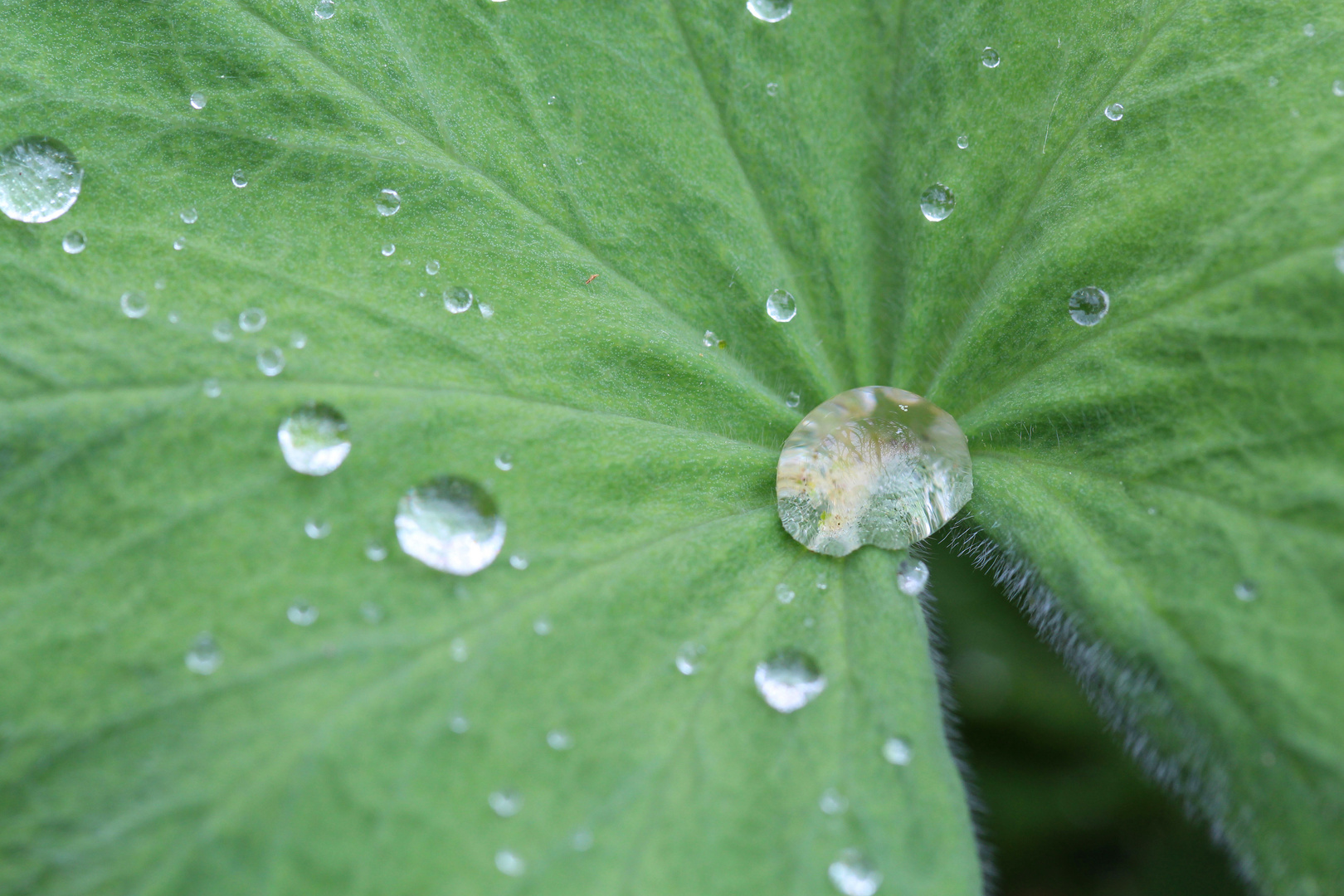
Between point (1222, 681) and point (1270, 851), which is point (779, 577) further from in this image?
point (1270, 851)

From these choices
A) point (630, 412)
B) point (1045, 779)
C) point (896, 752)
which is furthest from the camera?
point (1045, 779)

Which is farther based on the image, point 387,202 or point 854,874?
point 387,202

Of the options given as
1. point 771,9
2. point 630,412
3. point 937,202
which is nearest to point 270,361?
point 630,412

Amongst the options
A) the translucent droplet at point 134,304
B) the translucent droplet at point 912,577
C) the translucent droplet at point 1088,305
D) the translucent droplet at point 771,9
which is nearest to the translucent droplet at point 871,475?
the translucent droplet at point 912,577

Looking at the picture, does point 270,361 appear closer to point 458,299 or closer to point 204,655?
point 458,299

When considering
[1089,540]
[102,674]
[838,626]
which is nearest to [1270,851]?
[1089,540]

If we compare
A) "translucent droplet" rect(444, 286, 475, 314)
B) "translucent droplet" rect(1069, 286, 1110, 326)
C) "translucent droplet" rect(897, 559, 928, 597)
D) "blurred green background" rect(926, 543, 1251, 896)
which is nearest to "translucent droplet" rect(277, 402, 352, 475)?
"translucent droplet" rect(444, 286, 475, 314)
